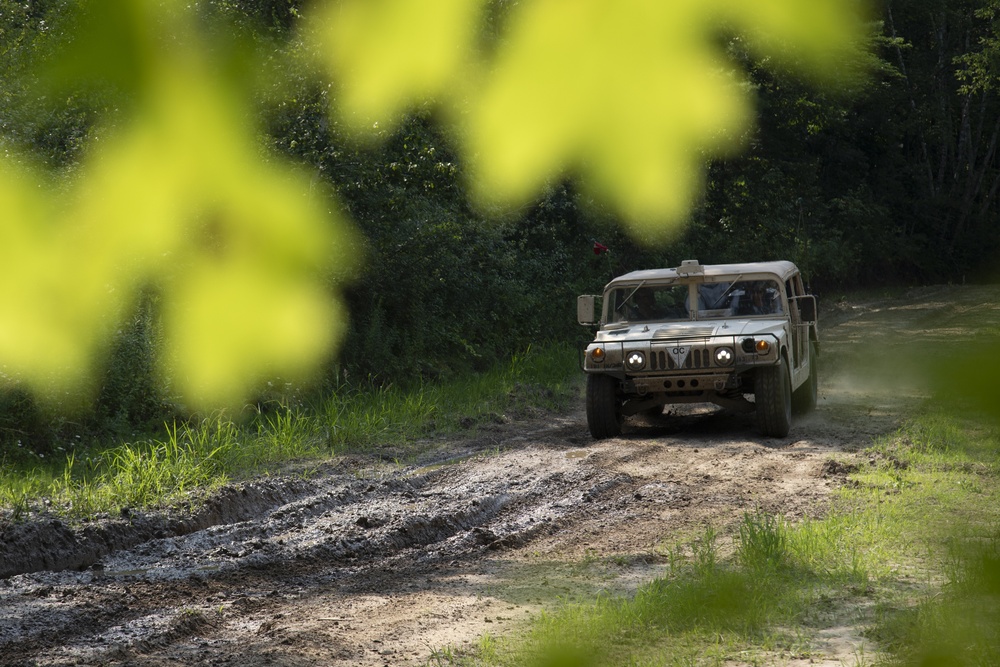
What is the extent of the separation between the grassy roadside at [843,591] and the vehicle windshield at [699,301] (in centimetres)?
199

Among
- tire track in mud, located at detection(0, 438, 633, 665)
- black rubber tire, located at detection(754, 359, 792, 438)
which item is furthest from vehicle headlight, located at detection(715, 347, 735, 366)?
tire track in mud, located at detection(0, 438, 633, 665)

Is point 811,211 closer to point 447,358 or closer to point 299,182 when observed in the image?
point 299,182

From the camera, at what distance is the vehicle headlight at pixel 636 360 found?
8914mm

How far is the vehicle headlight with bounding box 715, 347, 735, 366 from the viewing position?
28.6ft

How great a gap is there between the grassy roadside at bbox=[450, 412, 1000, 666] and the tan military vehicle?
122 cm

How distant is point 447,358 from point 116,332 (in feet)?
42.2

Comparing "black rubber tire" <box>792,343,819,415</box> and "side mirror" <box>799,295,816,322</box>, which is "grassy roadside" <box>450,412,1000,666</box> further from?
"black rubber tire" <box>792,343,819,415</box>

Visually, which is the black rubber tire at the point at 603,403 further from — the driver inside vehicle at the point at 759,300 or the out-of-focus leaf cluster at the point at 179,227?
the out-of-focus leaf cluster at the point at 179,227

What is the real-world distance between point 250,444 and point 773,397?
13.7ft

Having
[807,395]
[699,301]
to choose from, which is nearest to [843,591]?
[699,301]

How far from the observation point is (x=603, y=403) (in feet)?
30.5

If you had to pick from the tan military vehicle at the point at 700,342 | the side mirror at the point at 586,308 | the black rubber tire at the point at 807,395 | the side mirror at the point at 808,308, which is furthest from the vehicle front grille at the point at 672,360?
the black rubber tire at the point at 807,395

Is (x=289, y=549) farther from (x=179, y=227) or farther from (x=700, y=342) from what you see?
(x=179, y=227)

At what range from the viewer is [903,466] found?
8.00 metres
